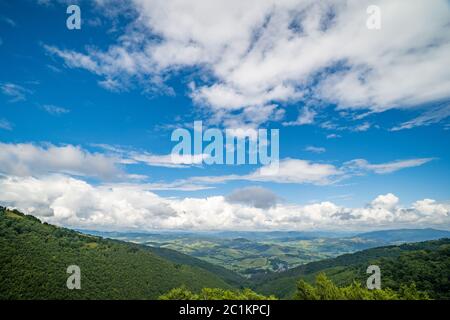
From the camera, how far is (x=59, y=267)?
427ft

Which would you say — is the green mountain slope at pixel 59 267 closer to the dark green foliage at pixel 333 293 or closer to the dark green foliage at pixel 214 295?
the dark green foliage at pixel 214 295

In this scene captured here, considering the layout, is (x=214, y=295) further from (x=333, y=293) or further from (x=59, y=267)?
(x=59, y=267)

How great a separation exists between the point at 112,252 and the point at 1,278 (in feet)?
312

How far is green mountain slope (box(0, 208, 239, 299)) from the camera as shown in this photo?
107312 millimetres

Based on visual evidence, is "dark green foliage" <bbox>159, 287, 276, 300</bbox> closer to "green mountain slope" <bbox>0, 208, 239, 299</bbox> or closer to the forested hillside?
the forested hillside

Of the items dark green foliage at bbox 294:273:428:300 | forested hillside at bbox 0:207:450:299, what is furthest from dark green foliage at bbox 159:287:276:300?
dark green foliage at bbox 294:273:428:300

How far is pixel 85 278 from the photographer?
472 ft

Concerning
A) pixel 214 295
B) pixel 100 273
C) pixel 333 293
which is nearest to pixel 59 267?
pixel 100 273

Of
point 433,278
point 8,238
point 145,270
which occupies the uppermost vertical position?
point 8,238
